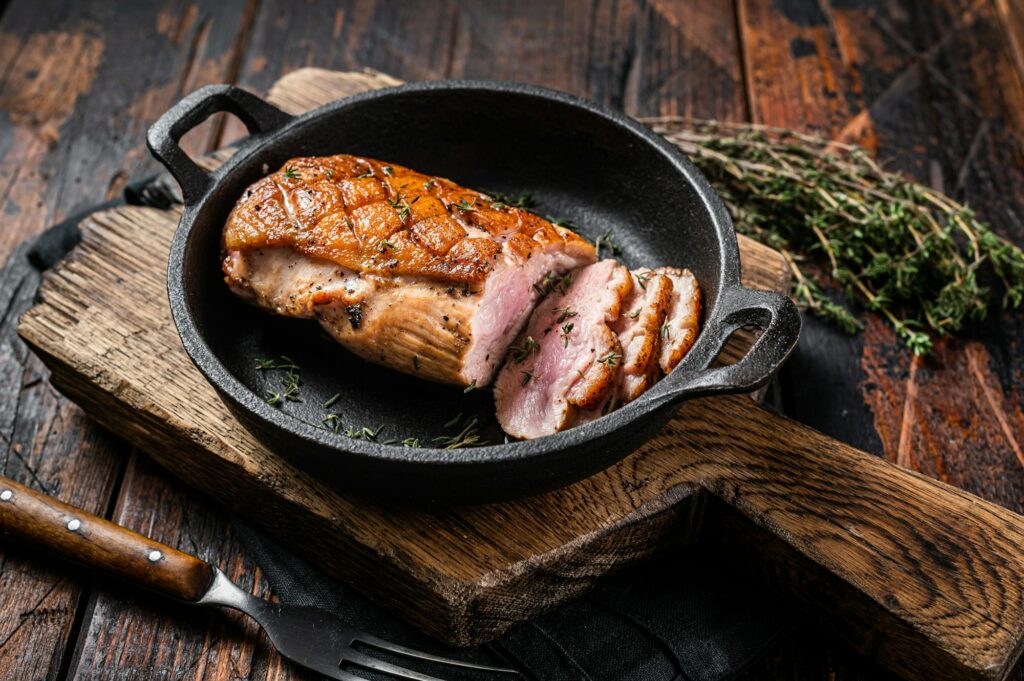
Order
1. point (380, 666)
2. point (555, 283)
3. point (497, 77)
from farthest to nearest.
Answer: point (497, 77) < point (555, 283) < point (380, 666)

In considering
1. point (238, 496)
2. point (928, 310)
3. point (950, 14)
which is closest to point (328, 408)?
point (238, 496)

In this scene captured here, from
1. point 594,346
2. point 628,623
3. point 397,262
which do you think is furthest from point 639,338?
point 628,623

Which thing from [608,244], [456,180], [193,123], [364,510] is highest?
[193,123]

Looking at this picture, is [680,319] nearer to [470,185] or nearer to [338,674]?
[470,185]

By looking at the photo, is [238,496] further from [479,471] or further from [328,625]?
[479,471]

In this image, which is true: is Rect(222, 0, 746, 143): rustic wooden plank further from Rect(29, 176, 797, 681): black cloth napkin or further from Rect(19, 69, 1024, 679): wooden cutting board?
Rect(29, 176, 797, 681): black cloth napkin

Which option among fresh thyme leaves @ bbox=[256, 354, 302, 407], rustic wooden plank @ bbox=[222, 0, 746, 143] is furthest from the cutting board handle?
rustic wooden plank @ bbox=[222, 0, 746, 143]

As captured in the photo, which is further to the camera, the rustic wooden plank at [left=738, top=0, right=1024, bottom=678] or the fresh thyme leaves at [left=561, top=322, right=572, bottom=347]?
the rustic wooden plank at [left=738, top=0, right=1024, bottom=678]
